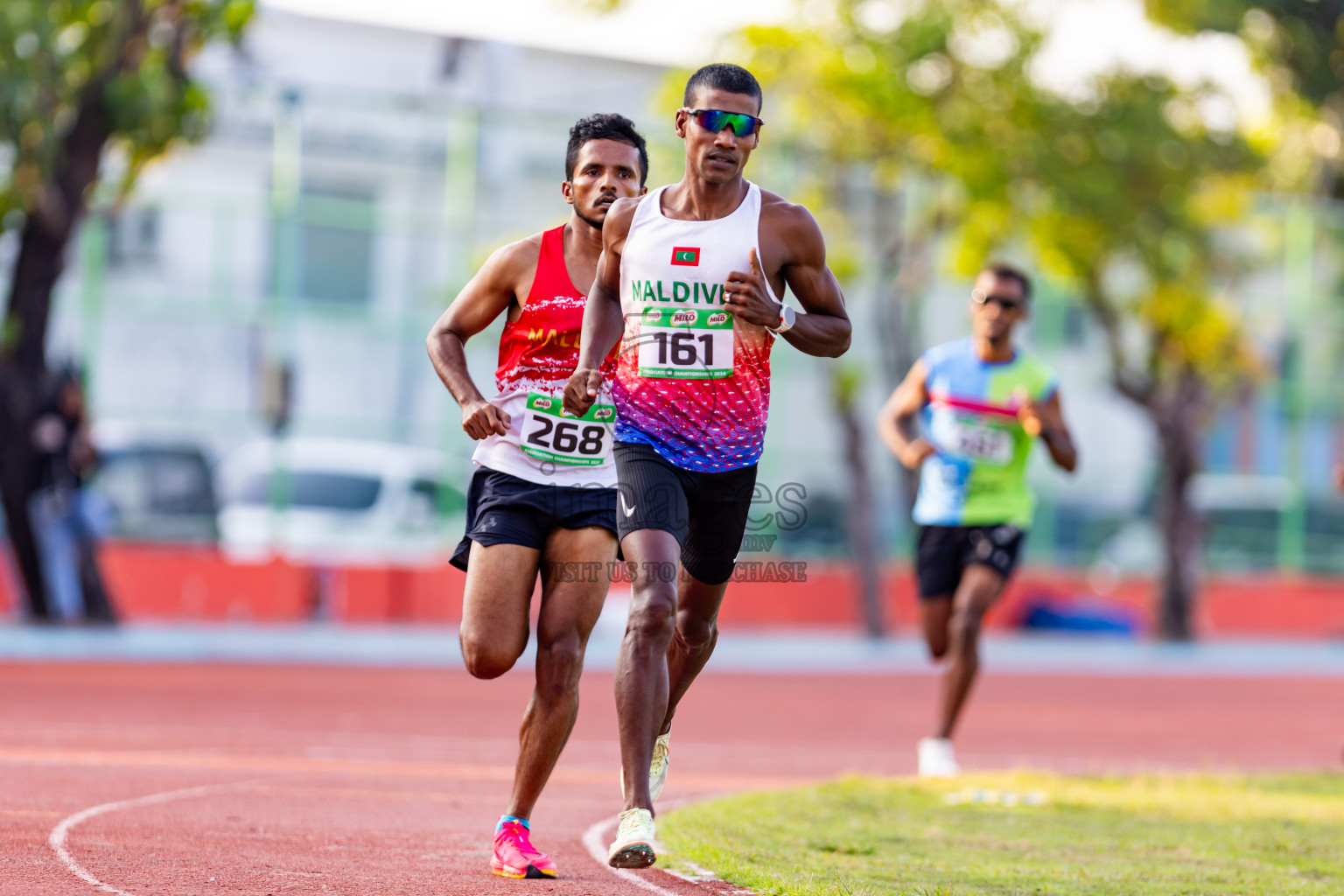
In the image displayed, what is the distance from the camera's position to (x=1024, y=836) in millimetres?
7523

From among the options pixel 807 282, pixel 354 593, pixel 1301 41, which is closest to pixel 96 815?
pixel 807 282

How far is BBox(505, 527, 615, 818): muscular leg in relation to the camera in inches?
239

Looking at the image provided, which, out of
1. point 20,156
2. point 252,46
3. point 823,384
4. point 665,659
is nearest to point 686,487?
point 665,659

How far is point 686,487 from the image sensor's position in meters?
6.16

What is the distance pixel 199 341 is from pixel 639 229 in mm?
18496

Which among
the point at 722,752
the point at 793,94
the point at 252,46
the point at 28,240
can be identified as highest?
the point at 252,46

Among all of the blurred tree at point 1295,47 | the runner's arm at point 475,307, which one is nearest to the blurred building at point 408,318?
the blurred tree at point 1295,47

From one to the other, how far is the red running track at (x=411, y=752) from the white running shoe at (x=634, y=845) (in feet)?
0.73

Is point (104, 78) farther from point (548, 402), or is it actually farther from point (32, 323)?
point (548, 402)

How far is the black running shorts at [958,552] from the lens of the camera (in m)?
9.70

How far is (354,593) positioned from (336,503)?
1.17 m

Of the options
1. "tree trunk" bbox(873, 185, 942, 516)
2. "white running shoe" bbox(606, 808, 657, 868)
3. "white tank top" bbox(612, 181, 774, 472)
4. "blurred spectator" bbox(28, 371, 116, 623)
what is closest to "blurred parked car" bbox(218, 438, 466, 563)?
"blurred spectator" bbox(28, 371, 116, 623)

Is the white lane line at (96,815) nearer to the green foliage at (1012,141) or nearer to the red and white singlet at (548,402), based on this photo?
the red and white singlet at (548,402)

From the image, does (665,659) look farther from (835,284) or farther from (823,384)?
(823,384)
